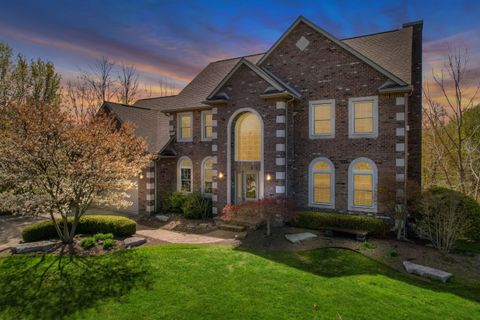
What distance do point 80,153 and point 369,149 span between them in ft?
39.6

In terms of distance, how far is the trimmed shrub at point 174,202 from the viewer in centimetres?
1727

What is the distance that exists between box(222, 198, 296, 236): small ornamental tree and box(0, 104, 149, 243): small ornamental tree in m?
4.92

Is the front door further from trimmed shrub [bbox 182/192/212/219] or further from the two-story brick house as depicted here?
trimmed shrub [bbox 182/192/212/219]

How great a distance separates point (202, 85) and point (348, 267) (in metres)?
15.0

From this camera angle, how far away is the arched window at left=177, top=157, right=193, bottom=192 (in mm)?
18250

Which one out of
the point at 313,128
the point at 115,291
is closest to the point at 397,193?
the point at 313,128

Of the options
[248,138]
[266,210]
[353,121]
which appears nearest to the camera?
[266,210]

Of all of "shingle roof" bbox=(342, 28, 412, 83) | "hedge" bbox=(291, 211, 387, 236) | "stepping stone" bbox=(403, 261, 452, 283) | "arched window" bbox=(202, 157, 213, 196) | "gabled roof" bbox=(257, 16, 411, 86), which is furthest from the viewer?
"arched window" bbox=(202, 157, 213, 196)

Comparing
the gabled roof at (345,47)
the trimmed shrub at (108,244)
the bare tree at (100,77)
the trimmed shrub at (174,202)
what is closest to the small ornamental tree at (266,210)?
the trimmed shrub at (108,244)

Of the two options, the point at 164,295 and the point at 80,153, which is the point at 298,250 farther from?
the point at 80,153

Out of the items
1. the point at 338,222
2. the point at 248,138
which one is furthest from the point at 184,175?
the point at 338,222

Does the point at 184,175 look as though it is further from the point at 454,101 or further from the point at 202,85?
the point at 454,101

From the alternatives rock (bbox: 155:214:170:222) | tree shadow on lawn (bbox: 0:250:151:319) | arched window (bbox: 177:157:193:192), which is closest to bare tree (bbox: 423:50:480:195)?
arched window (bbox: 177:157:193:192)

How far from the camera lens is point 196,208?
633 inches
